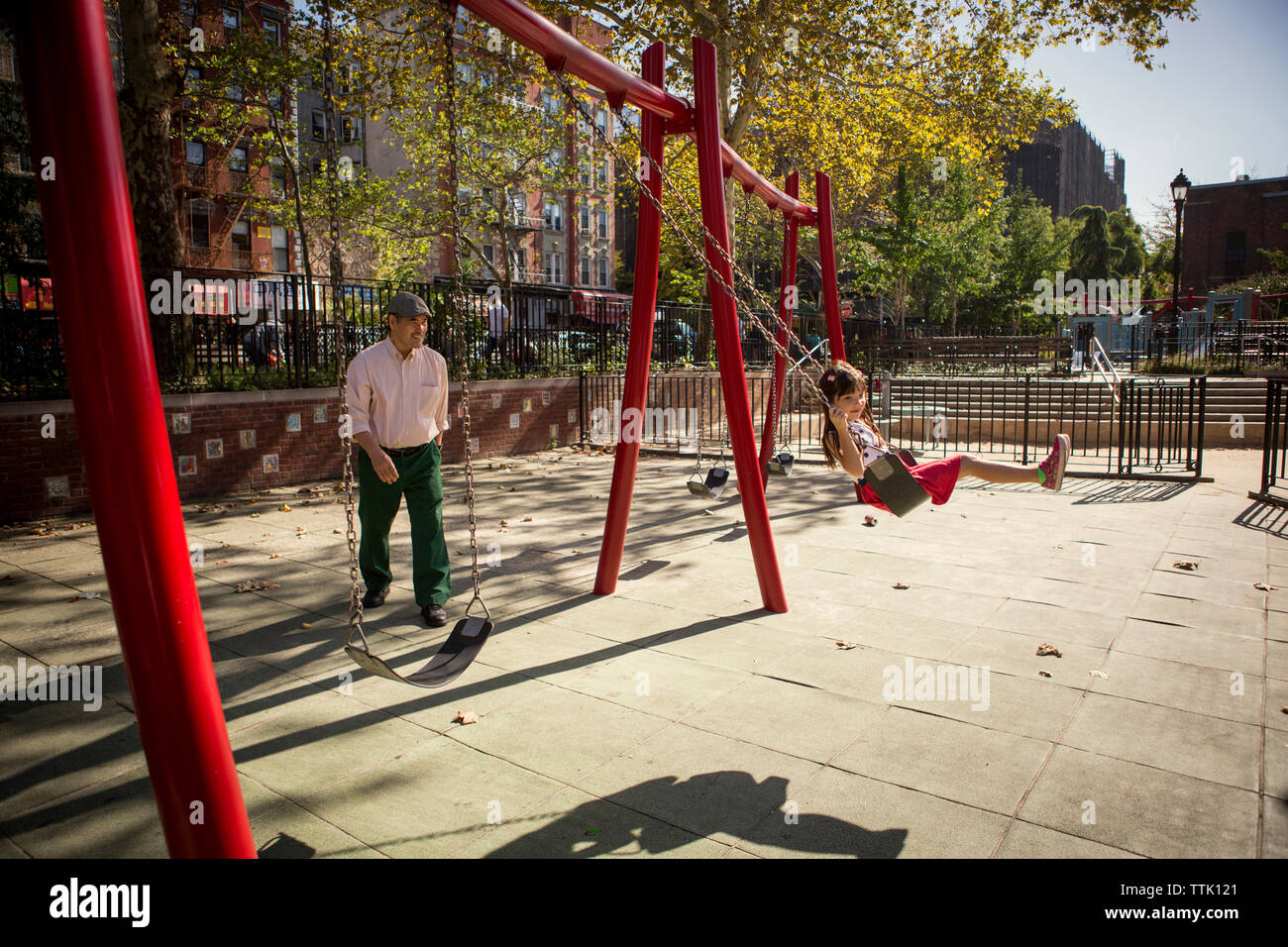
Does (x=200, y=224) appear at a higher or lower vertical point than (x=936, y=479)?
higher

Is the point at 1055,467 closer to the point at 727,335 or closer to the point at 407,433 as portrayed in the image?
the point at 727,335

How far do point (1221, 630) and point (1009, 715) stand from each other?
216 cm

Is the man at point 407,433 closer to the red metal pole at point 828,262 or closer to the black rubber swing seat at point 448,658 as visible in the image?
the black rubber swing seat at point 448,658

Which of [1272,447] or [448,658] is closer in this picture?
[448,658]

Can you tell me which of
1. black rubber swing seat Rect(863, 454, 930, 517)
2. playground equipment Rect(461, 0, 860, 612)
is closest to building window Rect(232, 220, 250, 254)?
playground equipment Rect(461, 0, 860, 612)

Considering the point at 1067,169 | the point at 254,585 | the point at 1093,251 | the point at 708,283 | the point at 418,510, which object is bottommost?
the point at 254,585

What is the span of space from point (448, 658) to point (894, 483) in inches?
106

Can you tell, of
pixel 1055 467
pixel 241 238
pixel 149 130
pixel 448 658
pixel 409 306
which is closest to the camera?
pixel 448 658

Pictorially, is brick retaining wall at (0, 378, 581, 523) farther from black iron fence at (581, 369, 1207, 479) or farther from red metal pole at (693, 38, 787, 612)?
red metal pole at (693, 38, 787, 612)

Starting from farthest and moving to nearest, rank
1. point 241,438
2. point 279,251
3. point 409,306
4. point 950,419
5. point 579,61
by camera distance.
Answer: point 279,251
point 950,419
point 241,438
point 409,306
point 579,61

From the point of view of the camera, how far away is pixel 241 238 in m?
38.9

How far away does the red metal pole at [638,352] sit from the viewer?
5926mm

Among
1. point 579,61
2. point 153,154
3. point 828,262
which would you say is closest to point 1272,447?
point 828,262

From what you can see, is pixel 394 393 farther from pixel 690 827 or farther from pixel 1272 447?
pixel 1272 447
